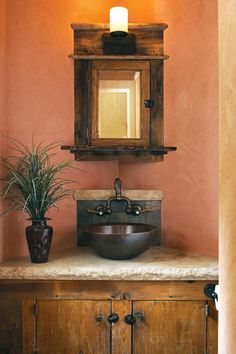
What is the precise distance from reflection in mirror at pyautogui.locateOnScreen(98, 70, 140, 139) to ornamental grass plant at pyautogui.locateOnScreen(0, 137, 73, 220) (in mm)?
346

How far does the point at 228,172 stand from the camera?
94 centimetres

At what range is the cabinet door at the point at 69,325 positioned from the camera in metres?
1.79

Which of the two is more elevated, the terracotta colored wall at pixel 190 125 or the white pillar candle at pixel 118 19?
the white pillar candle at pixel 118 19

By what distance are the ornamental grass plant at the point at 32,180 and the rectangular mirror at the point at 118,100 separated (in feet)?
1.06

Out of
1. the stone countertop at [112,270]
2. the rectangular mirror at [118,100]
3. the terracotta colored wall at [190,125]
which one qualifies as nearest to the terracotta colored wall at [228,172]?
the stone countertop at [112,270]

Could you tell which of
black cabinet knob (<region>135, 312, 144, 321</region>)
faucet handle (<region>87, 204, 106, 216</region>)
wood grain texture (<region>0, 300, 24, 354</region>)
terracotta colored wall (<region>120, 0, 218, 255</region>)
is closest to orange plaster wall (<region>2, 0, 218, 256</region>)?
terracotta colored wall (<region>120, 0, 218, 255</region>)

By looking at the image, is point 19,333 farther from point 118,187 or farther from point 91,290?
point 118,187

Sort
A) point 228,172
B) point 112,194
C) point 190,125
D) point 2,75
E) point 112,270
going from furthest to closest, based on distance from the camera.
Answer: point 112,194 < point 190,125 < point 2,75 < point 112,270 < point 228,172

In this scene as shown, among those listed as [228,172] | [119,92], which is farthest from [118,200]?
[228,172]

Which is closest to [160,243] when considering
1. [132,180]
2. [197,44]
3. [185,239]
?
[185,239]

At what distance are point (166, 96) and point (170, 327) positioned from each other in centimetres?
136

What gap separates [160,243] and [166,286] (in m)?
0.51

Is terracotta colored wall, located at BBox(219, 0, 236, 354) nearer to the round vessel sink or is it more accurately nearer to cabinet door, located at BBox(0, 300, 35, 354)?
the round vessel sink

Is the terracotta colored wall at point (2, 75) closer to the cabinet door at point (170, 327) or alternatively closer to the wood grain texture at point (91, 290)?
the wood grain texture at point (91, 290)
